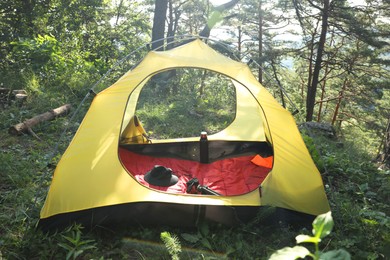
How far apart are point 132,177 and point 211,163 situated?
1649 millimetres

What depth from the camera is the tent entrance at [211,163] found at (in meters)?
3.65

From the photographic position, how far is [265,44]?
1416 centimetres

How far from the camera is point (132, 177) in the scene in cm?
289

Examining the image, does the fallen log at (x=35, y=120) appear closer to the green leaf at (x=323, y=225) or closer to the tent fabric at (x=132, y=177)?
the tent fabric at (x=132, y=177)

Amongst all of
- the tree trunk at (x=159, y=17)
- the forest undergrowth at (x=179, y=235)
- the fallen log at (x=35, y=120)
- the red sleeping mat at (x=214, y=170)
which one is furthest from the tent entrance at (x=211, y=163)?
the tree trunk at (x=159, y=17)

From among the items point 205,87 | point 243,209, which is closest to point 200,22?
point 205,87

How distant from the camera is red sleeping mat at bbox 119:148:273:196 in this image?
3576mm

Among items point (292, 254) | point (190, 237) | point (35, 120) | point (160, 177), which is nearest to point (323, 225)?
point (292, 254)

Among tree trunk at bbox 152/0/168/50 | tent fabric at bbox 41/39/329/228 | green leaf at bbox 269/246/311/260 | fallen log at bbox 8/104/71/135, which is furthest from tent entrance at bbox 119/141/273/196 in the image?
tree trunk at bbox 152/0/168/50

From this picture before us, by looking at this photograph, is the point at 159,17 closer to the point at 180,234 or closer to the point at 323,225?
the point at 180,234

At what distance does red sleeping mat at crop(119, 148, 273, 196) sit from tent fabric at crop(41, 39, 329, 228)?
0.53m

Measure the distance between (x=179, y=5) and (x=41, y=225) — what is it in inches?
648

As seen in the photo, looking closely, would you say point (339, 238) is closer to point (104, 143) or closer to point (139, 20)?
point (104, 143)

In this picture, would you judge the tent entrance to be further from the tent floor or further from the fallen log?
the fallen log
